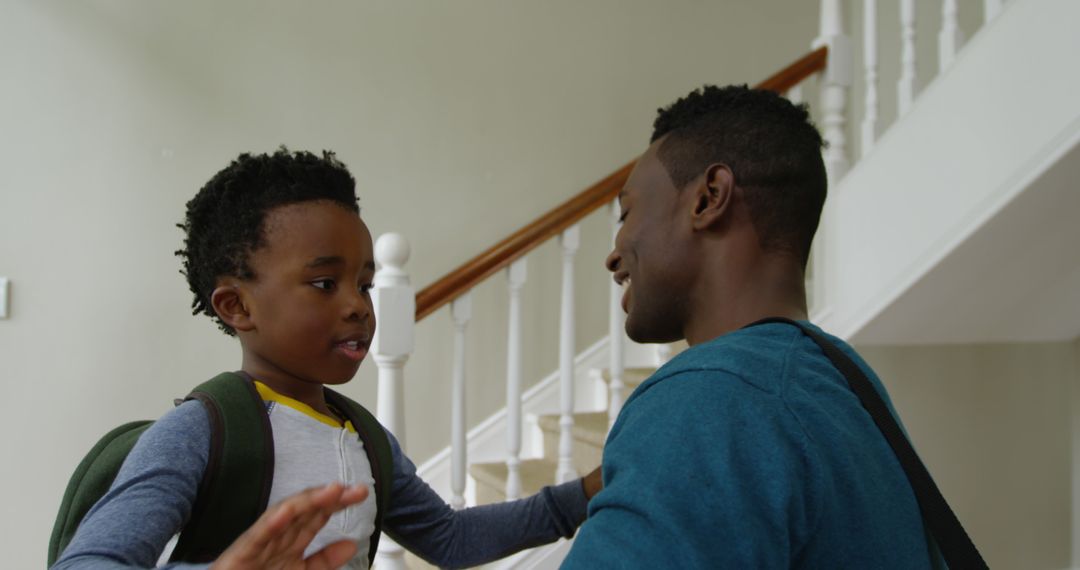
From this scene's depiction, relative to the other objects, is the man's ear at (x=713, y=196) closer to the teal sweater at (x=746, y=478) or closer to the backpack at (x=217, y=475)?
the teal sweater at (x=746, y=478)

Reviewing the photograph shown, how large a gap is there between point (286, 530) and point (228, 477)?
19cm

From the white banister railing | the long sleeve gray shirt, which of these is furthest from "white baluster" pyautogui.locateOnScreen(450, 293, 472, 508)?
the long sleeve gray shirt

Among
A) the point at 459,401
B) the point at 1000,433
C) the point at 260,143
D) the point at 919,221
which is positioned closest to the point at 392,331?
the point at 459,401

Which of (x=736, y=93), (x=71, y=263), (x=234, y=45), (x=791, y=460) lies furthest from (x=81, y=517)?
(x=234, y=45)

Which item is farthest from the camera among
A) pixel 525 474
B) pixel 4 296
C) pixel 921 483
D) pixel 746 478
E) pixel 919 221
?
pixel 525 474

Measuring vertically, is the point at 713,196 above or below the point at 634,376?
above

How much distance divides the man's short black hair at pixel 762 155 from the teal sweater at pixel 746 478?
0.53 feet

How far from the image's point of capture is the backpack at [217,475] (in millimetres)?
683

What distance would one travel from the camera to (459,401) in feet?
6.75

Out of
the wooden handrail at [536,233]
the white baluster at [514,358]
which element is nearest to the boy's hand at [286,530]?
the wooden handrail at [536,233]

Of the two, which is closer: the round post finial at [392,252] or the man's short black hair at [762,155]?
the man's short black hair at [762,155]

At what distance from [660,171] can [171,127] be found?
7.79 ft

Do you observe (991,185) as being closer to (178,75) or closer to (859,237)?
(859,237)

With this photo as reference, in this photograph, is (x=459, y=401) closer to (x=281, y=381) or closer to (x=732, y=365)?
(x=281, y=381)
